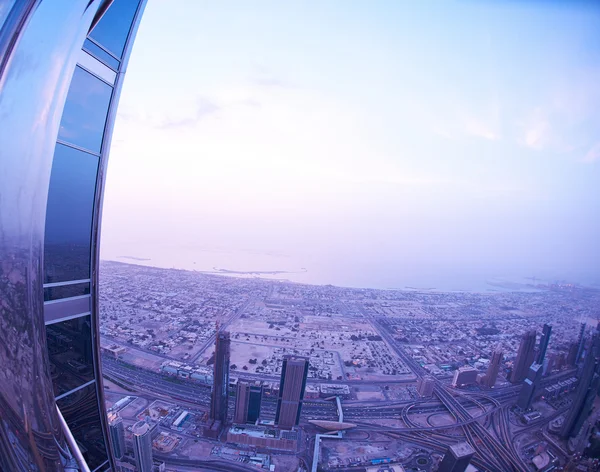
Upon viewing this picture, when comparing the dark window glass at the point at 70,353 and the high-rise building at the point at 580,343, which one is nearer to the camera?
the dark window glass at the point at 70,353

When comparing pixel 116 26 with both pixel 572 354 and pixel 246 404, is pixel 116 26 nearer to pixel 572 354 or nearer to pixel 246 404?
pixel 246 404

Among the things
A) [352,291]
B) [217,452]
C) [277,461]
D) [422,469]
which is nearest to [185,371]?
[217,452]

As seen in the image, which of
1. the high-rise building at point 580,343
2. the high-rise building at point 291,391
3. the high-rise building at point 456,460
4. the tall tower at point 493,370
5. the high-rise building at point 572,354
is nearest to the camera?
the high-rise building at point 456,460

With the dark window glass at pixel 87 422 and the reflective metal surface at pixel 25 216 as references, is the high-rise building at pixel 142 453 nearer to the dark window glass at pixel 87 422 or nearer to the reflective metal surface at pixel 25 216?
the dark window glass at pixel 87 422

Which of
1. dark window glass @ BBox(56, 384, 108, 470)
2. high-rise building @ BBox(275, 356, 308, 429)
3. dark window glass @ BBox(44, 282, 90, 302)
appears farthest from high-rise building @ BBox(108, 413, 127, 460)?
dark window glass @ BBox(44, 282, 90, 302)

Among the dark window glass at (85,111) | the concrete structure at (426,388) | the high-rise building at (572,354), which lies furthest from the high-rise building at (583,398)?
the dark window glass at (85,111)

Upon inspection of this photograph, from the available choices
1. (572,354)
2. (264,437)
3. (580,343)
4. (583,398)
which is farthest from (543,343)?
(264,437)

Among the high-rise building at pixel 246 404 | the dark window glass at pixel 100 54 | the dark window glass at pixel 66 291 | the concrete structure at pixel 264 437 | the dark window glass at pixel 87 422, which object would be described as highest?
the dark window glass at pixel 100 54
